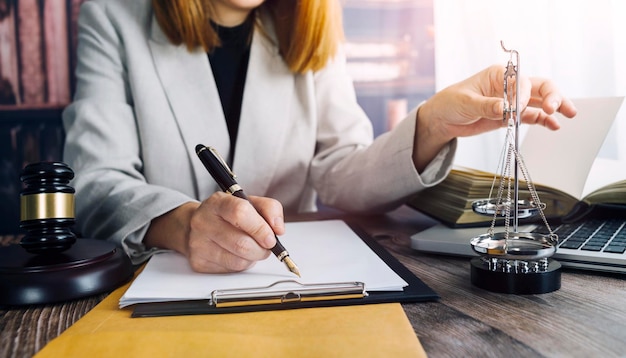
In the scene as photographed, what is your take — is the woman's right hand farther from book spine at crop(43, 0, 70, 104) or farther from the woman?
book spine at crop(43, 0, 70, 104)

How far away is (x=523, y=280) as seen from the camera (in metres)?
0.62

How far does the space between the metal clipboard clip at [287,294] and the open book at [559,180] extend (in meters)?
0.36

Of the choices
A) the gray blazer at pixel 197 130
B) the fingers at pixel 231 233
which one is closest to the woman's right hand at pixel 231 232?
the fingers at pixel 231 233

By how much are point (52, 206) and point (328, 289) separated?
340mm

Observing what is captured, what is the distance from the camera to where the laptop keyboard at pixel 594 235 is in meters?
0.73

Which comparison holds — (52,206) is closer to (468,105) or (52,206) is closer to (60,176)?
(60,176)

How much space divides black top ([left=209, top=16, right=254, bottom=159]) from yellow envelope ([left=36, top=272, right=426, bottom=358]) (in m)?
0.75

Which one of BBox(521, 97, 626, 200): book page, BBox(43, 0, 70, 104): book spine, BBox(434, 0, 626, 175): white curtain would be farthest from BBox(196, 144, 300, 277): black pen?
BBox(434, 0, 626, 175): white curtain

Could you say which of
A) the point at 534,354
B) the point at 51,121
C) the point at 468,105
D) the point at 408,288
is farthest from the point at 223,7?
the point at 534,354

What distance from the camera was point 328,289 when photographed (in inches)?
23.7

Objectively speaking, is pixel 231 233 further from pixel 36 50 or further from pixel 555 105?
pixel 36 50

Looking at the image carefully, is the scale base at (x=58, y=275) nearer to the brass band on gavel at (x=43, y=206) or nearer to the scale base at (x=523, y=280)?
the brass band on gavel at (x=43, y=206)

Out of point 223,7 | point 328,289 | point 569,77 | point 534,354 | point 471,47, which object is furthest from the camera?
point 471,47

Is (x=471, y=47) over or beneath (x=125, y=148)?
over
